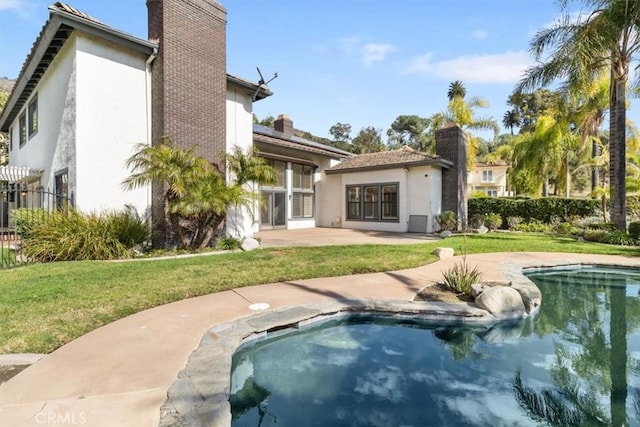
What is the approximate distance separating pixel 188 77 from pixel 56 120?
4872mm

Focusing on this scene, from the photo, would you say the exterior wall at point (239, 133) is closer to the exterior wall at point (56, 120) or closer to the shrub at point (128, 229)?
the shrub at point (128, 229)

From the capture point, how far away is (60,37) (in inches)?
437

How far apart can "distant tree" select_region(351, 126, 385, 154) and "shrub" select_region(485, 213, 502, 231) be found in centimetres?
3404

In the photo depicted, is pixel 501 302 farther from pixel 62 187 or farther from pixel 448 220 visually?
pixel 62 187

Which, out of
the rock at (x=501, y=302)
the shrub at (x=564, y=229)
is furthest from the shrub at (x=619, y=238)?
the rock at (x=501, y=302)

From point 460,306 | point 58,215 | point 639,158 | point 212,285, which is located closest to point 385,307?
point 460,306

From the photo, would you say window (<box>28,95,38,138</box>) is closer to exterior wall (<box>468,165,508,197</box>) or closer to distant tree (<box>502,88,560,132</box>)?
exterior wall (<box>468,165,508,197</box>)

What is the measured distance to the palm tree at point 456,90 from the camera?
30.6 meters

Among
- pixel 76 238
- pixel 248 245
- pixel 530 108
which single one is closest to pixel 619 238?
pixel 248 245

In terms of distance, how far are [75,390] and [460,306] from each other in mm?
5456

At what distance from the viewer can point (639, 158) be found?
764 inches

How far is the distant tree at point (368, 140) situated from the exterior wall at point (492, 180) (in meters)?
14.1

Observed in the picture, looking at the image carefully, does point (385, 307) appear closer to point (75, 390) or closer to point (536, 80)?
point (75, 390)

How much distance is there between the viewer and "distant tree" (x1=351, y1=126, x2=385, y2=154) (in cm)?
5340
